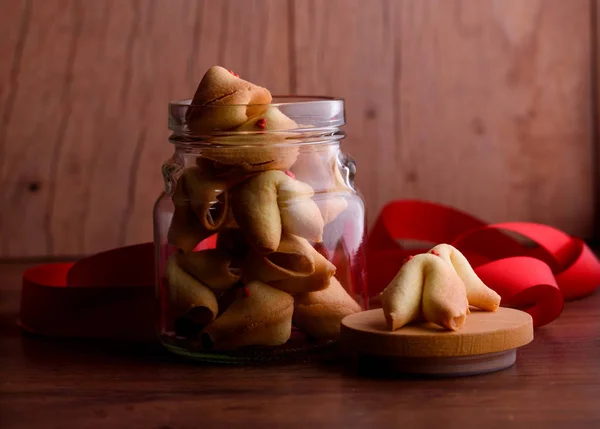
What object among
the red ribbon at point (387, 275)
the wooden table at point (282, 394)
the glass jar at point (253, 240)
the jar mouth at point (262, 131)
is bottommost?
the wooden table at point (282, 394)

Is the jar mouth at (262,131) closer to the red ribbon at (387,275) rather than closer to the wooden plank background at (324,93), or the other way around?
the red ribbon at (387,275)

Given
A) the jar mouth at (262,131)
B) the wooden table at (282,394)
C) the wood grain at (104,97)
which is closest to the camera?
the wooden table at (282,394)

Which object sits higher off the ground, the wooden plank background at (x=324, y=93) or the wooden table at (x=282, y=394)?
the wooden plank background at (x=324, y=93)

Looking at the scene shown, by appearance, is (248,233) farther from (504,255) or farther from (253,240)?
(504,255)

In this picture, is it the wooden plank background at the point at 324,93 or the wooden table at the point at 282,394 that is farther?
the wooden plank background at the point at 324,93

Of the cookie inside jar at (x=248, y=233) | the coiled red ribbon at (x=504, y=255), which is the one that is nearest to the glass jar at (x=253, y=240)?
the cookie inside jar at (x=248, y=233)

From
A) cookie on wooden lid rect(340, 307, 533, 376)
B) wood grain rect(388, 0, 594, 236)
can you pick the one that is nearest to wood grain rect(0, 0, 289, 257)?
wood grain rect(388, 0, 594, 236)

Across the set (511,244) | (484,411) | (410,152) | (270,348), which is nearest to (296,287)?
(270,348)

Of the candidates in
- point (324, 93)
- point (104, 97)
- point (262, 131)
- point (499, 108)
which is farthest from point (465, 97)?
point (262, 131)

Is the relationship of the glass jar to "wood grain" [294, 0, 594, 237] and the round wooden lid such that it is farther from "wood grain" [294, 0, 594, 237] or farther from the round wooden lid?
"wood grain" [294, 0, 594, 237]
